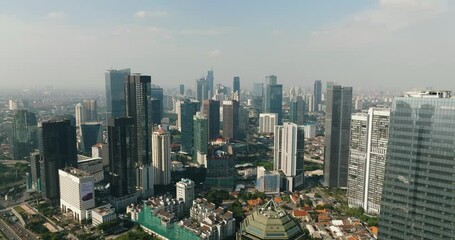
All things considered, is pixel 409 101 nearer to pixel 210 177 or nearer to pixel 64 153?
pixel 210 177

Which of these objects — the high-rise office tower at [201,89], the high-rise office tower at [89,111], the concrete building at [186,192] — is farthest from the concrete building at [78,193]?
the high-rise office tower at [201,89]

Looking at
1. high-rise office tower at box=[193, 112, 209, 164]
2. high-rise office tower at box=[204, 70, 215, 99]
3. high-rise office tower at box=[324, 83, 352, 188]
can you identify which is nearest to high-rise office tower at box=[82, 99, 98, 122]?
high-rise office tower at box=[193, 112, 209, 164]

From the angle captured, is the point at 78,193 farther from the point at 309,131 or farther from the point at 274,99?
the point at 274,99

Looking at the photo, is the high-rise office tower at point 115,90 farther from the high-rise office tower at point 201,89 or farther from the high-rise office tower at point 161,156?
the high-rise office tower at point 201,89

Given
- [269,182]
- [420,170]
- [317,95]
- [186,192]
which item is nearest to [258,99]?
[317,95]

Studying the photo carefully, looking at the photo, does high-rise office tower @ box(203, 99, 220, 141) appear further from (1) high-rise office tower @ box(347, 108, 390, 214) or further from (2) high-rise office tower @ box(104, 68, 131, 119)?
(1) high-rise office tower @ box(347, 108, 390, 214)

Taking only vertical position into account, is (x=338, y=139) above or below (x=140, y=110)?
below

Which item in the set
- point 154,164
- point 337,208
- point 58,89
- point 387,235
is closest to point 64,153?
point 154,164
